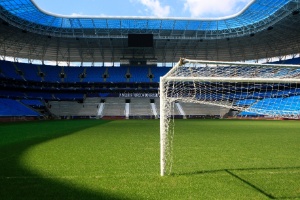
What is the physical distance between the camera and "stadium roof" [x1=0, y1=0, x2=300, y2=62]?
3472 cm

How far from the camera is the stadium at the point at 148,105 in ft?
19.5

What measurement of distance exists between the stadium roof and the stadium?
0.21 metres

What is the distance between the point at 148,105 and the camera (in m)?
54.2

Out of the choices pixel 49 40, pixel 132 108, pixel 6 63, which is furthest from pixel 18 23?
pixel 132 108

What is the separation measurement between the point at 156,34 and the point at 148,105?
16133 millimetres

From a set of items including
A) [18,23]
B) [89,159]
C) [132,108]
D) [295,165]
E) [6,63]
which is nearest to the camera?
[295,165]

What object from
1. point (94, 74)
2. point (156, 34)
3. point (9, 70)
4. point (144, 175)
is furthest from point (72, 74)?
point (144, 175)

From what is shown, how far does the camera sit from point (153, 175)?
6492 millimetres

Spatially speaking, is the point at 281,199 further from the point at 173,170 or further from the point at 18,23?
the point at 18,23

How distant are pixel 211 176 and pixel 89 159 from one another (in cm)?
398

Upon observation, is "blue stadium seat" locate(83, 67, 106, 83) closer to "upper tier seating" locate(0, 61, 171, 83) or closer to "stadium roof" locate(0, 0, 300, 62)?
"upper tier seating" locate(0, 61, 171, 83)

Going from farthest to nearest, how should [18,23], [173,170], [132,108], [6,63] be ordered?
[132,108], [6,63], [18,23], [173,170]

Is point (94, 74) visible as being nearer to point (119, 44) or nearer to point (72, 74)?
point (72, 74)

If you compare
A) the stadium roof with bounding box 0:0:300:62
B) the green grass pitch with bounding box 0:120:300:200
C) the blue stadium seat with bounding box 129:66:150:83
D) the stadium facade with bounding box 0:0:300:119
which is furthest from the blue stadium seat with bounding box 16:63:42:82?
the green grass pitch with bounding box 0:120:300:200
